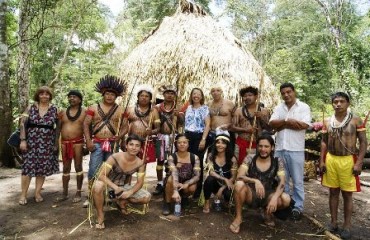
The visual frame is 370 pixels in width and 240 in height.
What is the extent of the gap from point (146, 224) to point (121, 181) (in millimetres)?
690

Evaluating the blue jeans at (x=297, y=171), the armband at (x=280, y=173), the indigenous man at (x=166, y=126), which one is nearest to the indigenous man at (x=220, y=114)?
the indigenous man at (x=166, y=126)

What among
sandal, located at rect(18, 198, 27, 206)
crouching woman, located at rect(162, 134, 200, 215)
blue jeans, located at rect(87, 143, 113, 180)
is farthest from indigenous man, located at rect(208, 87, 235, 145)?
sandal, located at rect(18, 198, 27, 206)

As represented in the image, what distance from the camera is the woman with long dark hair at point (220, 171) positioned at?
4.79 metres

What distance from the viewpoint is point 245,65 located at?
9094mm

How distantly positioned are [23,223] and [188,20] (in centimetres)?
759

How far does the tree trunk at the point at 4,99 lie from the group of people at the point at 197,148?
120 inches

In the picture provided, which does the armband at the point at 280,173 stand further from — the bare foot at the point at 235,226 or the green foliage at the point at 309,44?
the green foliage at the point at 309,44

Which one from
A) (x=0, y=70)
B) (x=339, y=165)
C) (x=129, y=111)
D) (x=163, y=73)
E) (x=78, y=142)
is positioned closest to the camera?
(x=339, y=165)

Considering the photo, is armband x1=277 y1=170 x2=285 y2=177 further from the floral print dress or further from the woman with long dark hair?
the floral print dress

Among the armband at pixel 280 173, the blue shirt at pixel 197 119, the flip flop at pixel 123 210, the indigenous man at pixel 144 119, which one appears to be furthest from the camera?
the blue shirt at pixel 197 119

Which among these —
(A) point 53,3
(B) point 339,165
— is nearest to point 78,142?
(B) point 339,165

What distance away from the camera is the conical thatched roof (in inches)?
344

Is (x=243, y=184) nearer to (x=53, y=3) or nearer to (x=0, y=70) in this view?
(x=0, y=70)

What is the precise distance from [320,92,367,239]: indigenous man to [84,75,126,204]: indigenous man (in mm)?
3086
